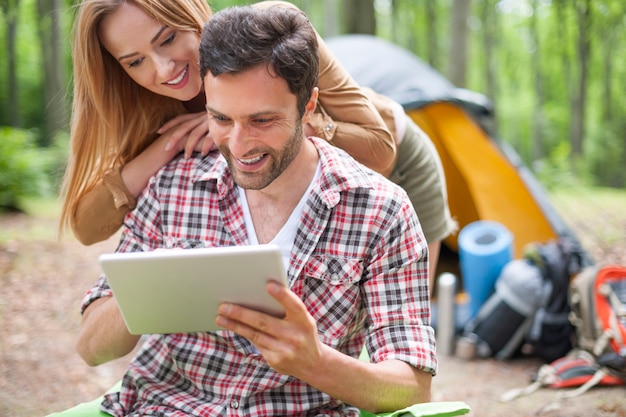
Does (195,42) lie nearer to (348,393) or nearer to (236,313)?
(236,313)

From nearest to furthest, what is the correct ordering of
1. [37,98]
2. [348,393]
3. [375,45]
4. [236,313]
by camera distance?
1. [236,313]
2. [348,393]
3. [375,45]
4. [37,98]

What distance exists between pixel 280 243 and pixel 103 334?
0.53 metres

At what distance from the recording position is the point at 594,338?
3.68m

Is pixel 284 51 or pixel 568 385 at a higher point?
pixel 284 51

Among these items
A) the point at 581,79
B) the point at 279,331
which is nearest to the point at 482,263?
the point at 279,331

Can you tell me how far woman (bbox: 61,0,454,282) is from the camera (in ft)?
6.55

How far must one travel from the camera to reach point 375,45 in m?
5.51

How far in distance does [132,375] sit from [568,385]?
2526 mm

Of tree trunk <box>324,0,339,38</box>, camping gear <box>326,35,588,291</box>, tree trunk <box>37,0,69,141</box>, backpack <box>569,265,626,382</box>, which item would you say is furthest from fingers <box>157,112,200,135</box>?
tree trunk <box>324,0,339,38</box>

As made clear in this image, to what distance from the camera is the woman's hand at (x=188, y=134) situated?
77.7 inches

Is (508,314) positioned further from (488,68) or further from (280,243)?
(488,68)

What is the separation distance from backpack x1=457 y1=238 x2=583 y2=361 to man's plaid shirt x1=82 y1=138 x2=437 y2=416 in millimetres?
2353

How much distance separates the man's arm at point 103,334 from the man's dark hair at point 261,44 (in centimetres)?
66

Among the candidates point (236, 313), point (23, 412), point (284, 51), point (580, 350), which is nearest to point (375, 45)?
point (580, 350)
